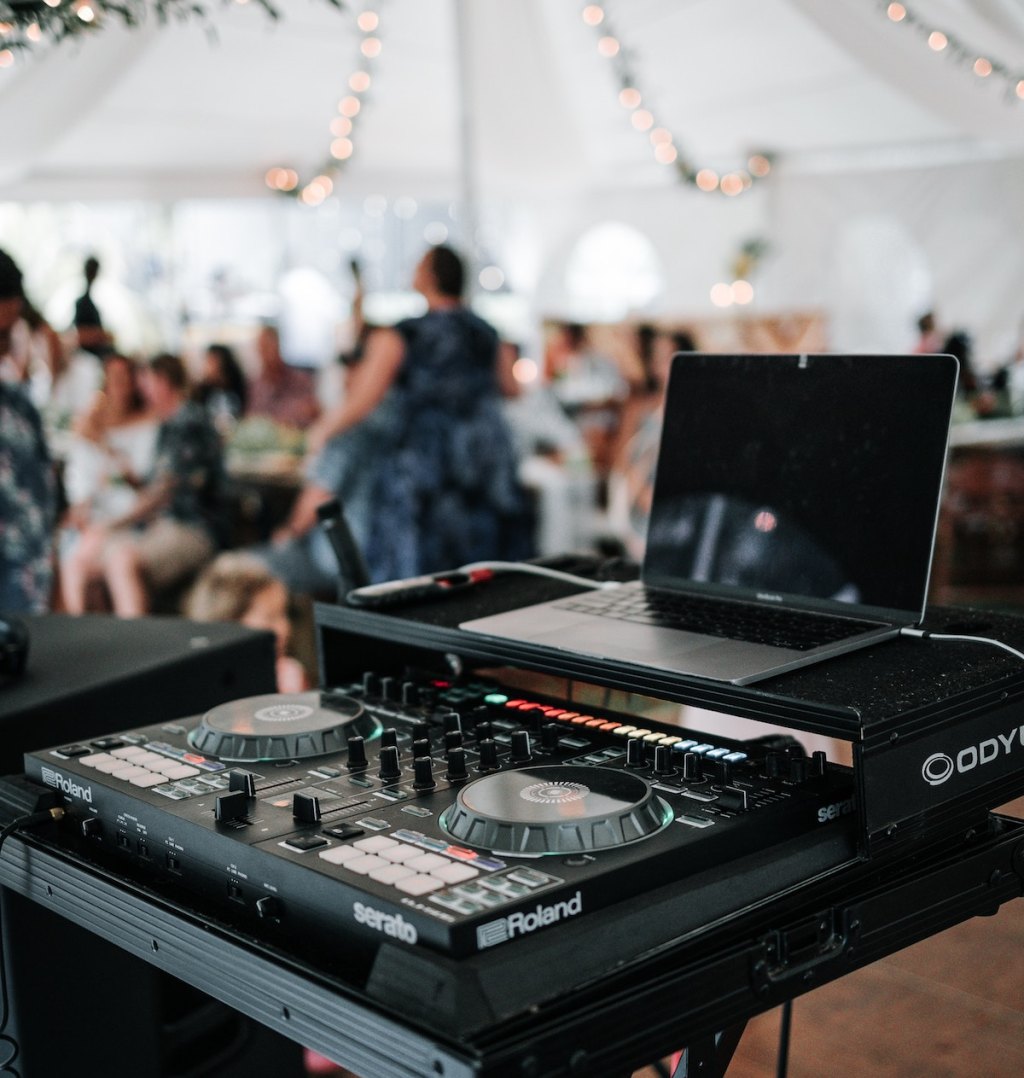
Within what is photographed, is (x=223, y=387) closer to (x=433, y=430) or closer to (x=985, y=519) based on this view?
(x=433, y=430)

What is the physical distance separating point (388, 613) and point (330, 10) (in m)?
4.18

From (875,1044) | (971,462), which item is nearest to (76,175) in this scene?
(971,462)

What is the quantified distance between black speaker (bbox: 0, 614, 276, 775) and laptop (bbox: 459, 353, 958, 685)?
19.0 inches

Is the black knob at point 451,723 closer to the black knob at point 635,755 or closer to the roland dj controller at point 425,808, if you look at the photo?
the roland dj controller at point 425,808

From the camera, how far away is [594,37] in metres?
5.56

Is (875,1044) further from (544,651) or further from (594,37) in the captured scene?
(594,37)

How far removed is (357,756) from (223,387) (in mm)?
3427

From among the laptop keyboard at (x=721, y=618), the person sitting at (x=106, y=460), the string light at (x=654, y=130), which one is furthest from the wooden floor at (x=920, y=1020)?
the string light at (x=654, y=130)

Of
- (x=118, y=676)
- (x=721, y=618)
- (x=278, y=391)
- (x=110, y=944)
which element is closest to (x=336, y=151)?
(x=278, y=391)

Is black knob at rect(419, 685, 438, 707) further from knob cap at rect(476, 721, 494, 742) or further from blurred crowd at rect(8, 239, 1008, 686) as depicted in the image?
blurred crowd at rect(8, 239, 1008, 686)

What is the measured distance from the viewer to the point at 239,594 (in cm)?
381

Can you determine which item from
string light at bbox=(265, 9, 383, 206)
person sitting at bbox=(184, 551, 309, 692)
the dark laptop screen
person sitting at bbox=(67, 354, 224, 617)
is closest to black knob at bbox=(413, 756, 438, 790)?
the dark laptop screen

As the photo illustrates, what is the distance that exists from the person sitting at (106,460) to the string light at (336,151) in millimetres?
1936

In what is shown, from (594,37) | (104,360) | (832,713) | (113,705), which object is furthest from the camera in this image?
(594,37)
